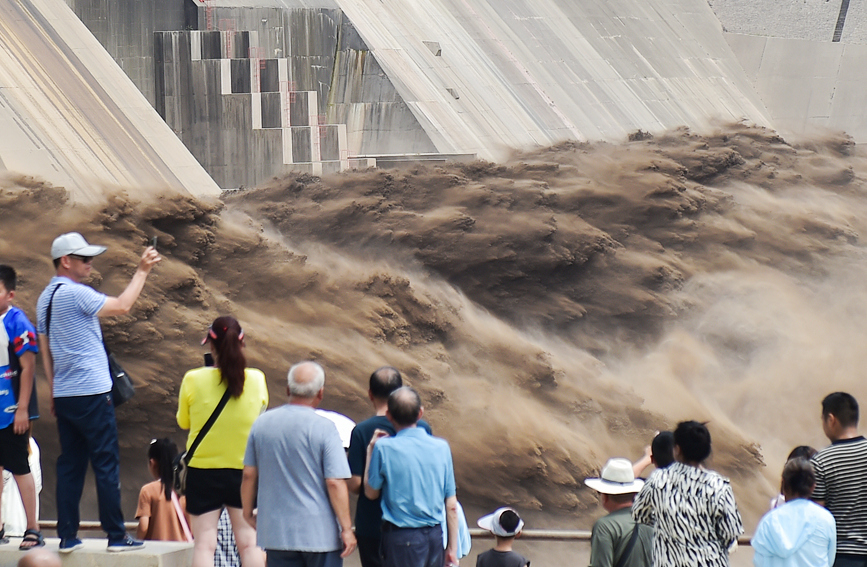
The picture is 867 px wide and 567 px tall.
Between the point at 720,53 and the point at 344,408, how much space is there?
663 inches

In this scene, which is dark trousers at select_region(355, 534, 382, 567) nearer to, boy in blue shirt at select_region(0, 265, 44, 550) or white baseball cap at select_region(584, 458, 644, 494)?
white baseball cap at select_region(584, 458, 644, 494)

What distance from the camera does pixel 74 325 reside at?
5.54 metres

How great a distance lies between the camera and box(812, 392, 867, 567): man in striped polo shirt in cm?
509

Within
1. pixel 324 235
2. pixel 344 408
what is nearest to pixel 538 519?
pixel 344 408

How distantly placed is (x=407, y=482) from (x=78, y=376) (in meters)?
1.89

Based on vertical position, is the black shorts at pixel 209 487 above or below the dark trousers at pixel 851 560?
above

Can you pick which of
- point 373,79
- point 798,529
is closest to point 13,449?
point 798,529

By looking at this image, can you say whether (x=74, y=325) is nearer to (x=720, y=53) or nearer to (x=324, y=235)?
(x=324, y=235)

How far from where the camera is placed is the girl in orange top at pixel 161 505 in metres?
6.36

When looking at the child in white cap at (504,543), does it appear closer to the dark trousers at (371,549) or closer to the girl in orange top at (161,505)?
the dark trousers at (371,549)

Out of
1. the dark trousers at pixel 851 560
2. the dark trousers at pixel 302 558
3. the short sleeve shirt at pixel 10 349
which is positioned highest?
the short sleeve shirt at pixel 10 349

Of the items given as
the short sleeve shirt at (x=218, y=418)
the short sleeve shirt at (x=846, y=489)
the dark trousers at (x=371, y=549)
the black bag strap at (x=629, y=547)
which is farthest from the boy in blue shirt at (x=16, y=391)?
the short sleeve shirt at (x=846, y=489)

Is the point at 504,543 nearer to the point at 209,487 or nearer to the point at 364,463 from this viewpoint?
the point at 364,463

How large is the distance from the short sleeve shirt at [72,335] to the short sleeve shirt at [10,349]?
250 mm
